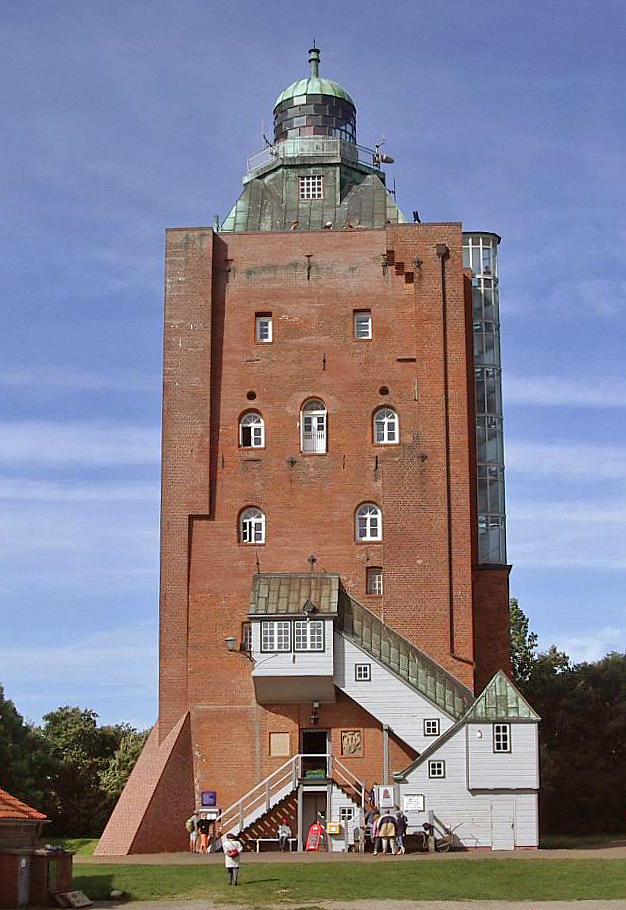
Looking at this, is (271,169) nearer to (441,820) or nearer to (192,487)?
(192,487)

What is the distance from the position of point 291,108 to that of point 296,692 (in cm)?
2768

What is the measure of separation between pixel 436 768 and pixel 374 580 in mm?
8539

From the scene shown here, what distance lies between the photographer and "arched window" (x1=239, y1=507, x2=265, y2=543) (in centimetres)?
5709

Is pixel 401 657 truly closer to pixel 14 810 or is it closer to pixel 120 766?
pixel 14 810

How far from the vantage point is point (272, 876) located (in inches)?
1633

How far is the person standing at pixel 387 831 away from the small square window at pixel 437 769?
298 centimetres

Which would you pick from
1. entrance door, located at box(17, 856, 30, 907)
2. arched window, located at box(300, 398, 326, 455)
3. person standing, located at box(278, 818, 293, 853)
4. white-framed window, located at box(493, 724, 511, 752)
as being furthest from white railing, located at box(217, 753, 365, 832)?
entrance door, located at box(17, 856, 30, 907)

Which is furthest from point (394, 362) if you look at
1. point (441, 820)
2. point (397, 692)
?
point (441, 820)

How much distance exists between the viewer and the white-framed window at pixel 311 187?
210 ft

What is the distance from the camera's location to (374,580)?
2224 inches

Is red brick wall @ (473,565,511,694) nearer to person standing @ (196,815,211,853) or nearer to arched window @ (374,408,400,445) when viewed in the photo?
arched window @ (374,408,400,445)

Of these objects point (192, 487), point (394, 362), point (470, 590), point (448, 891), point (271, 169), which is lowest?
point (448, 891)

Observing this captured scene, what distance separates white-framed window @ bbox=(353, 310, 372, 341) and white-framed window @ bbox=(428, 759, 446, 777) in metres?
17.1

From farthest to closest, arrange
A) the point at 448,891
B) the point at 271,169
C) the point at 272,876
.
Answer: the point at 271,169
the point at 272,876
the point at 448,891
